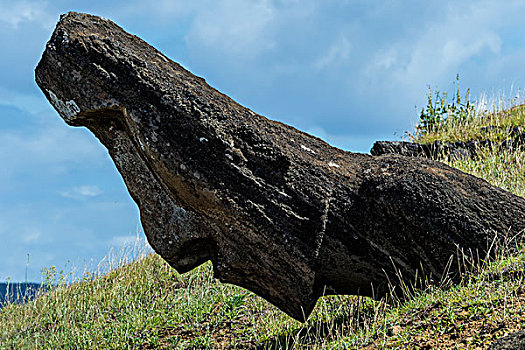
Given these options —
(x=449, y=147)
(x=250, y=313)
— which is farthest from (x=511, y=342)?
(x=449, y=147)

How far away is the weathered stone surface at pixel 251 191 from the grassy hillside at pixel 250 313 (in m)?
0.50

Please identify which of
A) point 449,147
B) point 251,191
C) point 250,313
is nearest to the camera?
point 251,191

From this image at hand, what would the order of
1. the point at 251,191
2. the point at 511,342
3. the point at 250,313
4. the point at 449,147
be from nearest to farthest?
the point at 511,342 → the point at 251,191 → the point at 250,313 → the point at 449,147

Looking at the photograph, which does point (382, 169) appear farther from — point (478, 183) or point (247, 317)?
point (247, 317)

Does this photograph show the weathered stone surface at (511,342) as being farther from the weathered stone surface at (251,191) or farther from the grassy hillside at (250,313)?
the weathered stone surface at (251,191)

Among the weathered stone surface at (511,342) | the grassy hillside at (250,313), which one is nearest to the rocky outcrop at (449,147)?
the grassy hillside at (250,313)

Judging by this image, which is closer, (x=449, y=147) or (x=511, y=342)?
(x=511, y=342)

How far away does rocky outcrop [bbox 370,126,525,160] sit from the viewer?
49.6ft

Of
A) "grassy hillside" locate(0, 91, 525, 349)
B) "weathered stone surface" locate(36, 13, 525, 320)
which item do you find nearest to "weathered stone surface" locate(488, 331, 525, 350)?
"grassy hillside" locate(0, 91, 525, 349)

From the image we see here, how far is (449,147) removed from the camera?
1600cm

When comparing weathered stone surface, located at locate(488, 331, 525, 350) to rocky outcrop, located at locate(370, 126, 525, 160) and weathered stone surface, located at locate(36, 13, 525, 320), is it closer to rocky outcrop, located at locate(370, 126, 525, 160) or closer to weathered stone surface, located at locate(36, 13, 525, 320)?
weathered stone surface, located at locate(36, 13, 525, 320)

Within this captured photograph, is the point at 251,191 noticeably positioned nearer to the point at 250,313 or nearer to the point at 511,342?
the point at 511,342

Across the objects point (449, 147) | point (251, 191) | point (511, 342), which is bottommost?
point (511, 342)

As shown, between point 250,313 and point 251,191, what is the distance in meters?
3.51
